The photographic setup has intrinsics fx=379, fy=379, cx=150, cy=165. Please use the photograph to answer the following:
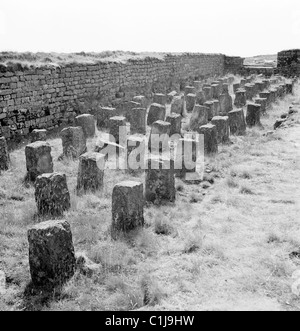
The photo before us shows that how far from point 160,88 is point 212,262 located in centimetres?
1606

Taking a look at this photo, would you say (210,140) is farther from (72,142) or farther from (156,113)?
(156,113)

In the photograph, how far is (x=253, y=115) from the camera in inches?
475

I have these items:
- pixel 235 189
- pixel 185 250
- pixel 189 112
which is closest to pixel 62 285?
pixel 185 250

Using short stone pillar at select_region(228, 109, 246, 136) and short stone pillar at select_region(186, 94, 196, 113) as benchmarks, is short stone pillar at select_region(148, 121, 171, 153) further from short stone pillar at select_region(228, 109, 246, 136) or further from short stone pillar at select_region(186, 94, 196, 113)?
short stone pillar at select_region(186, 94, 196, 113)

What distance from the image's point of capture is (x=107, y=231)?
525 centimetres

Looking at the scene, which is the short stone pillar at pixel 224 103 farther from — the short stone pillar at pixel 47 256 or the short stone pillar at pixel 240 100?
the short stone pillar at pixel 47 256

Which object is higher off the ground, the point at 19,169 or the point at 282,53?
the point at 282,53

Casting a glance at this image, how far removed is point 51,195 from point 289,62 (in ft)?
85.0

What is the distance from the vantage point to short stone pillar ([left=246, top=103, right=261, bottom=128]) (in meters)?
12.0

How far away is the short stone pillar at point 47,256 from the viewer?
13.4 ft

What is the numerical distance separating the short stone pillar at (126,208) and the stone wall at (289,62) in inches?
998

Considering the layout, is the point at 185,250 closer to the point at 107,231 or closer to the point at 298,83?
the point at 107,231

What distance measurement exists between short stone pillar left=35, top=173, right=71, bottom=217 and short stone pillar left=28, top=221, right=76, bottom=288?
1520mm

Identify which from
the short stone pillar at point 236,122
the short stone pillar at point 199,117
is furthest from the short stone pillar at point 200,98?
the short stone pillar at point 236,122
